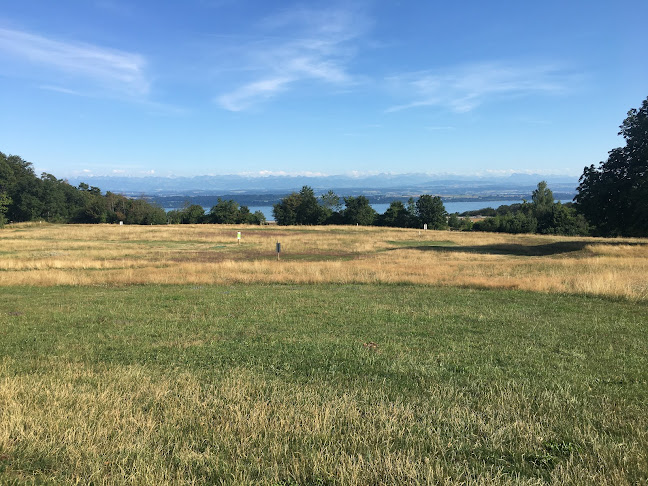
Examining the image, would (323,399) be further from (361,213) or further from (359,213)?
(361,213)

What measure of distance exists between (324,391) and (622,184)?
133 ft

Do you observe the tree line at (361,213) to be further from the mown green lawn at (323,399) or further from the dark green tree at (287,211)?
the mown green lawn at (323,399)

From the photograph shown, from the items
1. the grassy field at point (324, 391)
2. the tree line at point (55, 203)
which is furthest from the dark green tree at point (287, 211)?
the grassy field at point (324, 391)

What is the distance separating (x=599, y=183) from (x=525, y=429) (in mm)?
40124

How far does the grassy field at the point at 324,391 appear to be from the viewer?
365cm

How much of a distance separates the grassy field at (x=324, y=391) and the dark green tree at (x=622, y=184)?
27005mm

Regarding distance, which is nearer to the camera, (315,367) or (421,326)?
(315,367)

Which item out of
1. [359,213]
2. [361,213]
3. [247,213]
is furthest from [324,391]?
[247,213]

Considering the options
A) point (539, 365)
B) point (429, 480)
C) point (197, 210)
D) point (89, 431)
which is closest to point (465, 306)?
point (539, 365)

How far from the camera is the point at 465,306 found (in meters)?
12.5

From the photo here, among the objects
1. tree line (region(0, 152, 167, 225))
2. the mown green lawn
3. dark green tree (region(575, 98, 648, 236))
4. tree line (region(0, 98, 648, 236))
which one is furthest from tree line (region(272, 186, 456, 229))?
the mown green lawn

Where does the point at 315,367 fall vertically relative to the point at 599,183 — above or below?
below

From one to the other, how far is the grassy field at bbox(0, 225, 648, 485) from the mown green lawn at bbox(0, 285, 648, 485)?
2 cm

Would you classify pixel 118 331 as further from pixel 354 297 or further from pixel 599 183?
pixel 599 183
